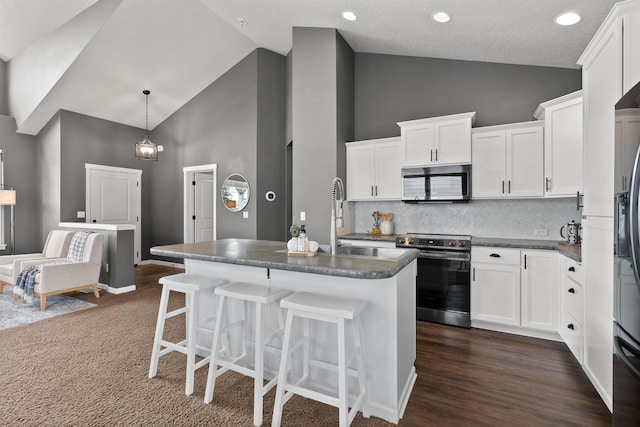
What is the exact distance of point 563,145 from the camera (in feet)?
10.1

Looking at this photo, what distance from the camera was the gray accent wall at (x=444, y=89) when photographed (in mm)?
3672

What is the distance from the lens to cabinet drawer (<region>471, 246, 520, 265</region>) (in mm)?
3170

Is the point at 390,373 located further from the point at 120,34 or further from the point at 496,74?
the point at 120,34

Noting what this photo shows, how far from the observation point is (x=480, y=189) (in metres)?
3.67

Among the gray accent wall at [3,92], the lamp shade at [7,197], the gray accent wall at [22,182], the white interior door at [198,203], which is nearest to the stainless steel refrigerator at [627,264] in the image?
the white interior door at [198,203]

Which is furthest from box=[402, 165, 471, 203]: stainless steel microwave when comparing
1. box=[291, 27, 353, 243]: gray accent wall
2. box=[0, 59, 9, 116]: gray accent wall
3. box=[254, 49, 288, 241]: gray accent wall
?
box=[0, 59, 9, 116]: gray accent wall

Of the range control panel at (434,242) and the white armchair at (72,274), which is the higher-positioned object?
the range control panel at (434,242)

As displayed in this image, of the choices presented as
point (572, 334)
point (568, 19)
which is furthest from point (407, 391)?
point (568, 19)

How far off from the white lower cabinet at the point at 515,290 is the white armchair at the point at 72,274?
4829mm

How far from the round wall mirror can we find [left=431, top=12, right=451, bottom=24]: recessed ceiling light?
3827mm

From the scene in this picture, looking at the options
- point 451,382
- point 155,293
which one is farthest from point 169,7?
point 451,382

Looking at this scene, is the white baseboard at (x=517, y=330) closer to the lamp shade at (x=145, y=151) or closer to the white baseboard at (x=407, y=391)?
the white baseboard at (x=407, y=391)

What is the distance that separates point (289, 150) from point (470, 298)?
3991mm

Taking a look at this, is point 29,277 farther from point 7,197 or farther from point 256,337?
point 256,337
